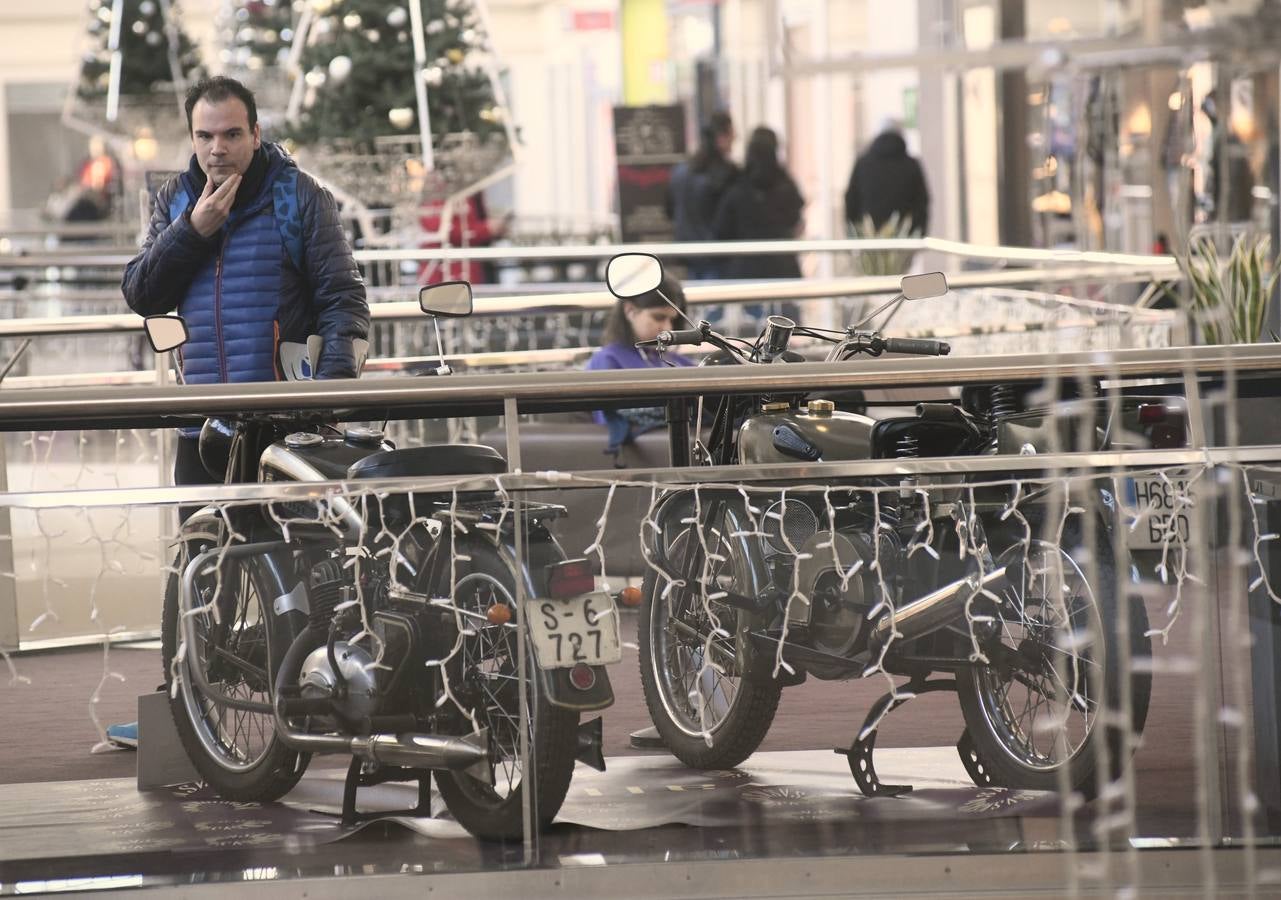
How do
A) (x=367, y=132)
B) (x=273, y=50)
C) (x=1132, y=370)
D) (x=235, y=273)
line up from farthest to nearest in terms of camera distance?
1. (x=273, y=50)
2. (x=367, y=132)
3. (x=235, y=273)
4. (x=1132, y=370)

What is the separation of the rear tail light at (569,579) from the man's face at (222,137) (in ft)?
4.61

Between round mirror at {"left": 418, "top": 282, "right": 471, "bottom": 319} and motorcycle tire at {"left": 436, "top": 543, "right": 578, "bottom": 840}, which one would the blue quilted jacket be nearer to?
round mirror at {"left": 418, "top": 282, "right": 471, "bottom": 319}

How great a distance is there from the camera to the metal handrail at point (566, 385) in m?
2.71

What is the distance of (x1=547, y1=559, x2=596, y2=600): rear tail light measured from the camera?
277 centimetres

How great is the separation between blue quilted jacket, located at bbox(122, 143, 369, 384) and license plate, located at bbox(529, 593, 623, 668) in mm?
1088

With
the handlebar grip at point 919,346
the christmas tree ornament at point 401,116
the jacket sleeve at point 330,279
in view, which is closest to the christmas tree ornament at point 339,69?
the christmas tree ornament at point 401,116

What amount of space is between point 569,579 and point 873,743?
59cm

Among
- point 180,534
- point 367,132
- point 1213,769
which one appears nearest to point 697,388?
point 180,534

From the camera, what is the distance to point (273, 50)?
10.4 metres

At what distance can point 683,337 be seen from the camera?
338 cm

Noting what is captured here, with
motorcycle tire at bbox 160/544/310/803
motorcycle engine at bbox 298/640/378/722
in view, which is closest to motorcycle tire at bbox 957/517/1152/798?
motorcycle engine at bbox 298/640/378/722

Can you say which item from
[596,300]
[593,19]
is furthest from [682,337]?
[593,19]

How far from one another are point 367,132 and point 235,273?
5.75 meters

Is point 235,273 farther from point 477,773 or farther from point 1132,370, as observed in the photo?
point 1132,370
